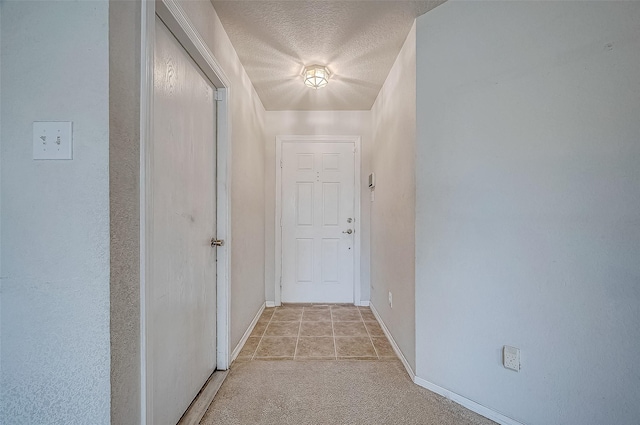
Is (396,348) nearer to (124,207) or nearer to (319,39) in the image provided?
(124,207)

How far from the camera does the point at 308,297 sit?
10.5 ft

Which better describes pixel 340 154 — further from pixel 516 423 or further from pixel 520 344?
pixel 516 423

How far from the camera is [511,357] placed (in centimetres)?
136

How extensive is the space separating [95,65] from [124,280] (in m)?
0.69

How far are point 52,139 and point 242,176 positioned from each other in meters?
1.43

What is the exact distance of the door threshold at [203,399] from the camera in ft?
4.52

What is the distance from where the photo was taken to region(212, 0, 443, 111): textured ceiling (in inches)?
64.0

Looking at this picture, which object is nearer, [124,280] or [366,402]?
[124,280]

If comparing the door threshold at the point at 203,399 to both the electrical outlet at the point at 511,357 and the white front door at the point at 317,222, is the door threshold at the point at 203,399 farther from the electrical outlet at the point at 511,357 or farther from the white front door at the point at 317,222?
the electrical outlet at the point at 511,357

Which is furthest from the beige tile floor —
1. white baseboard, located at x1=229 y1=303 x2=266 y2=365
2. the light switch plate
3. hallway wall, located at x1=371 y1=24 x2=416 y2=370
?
the light switch plate

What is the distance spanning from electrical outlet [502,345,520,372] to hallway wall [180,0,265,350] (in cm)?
170

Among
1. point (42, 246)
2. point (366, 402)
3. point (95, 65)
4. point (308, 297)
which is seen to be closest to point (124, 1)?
point (95, 65)

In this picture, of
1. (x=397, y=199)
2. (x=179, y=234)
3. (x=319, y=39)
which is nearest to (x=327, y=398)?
(x=179, y=234)

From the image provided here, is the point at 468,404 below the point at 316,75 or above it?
below
